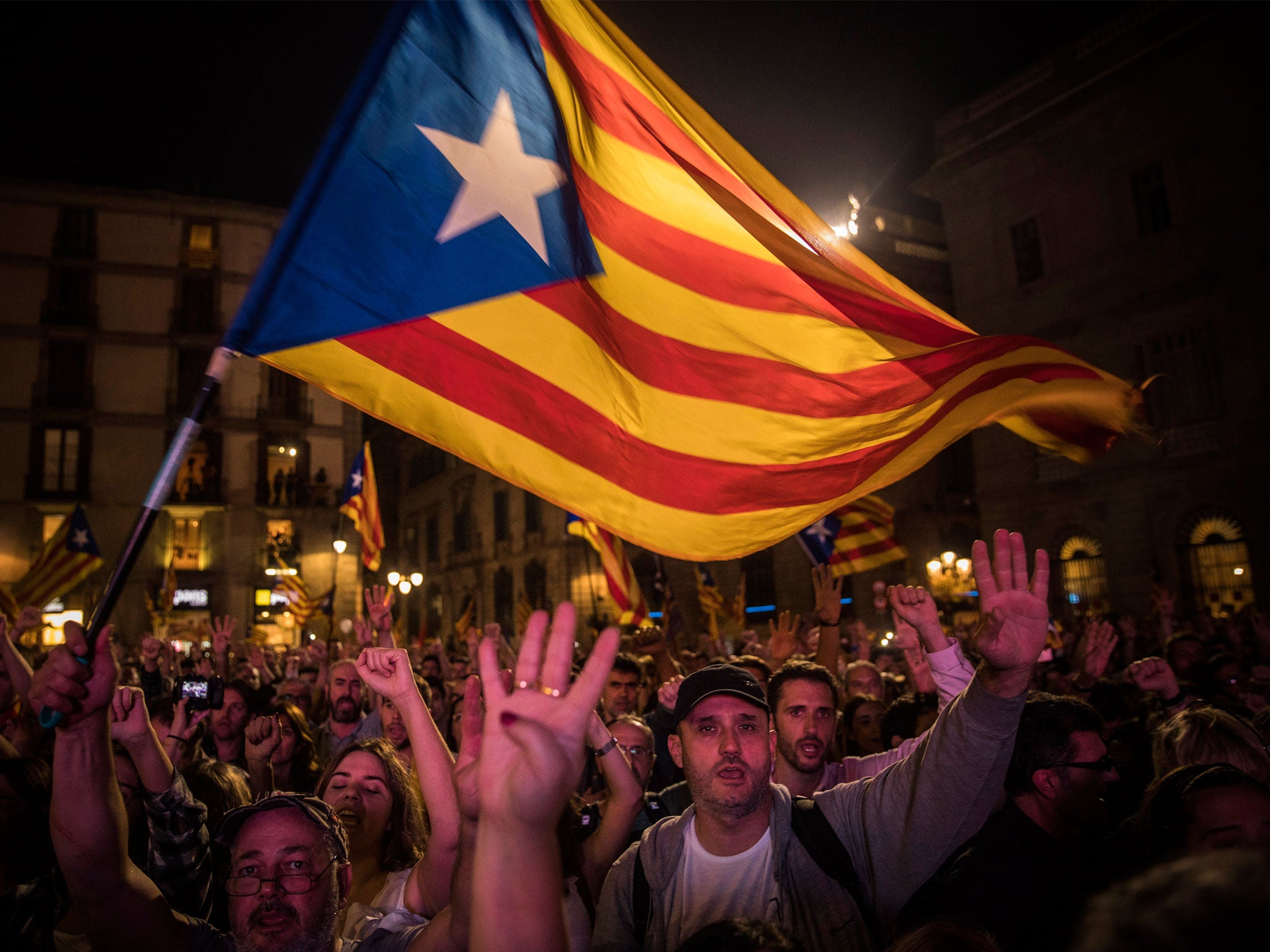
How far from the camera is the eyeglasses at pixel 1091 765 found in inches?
113

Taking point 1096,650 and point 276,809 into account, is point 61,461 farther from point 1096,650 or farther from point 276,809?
point 1096,650

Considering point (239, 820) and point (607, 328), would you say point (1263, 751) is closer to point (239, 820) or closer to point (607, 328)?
point (607, 328)

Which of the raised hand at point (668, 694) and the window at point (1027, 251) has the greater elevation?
the window at point (1027, 251)

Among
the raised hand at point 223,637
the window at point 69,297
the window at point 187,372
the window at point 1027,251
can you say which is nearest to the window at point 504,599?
the window at point 187,372

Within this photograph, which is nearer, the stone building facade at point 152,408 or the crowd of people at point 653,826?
the crowd of people at point 653,826

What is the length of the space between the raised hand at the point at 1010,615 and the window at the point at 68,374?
125 ft

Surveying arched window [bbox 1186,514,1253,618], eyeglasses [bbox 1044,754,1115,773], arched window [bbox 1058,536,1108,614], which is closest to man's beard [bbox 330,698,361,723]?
eyeglasses [bbox 1044,754,1115,773]

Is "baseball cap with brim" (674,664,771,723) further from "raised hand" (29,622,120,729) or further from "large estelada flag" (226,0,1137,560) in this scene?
"raised hand" (29,622,120,729)

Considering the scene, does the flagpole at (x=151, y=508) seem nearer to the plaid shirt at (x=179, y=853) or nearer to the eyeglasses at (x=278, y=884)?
the eyeglasses at (x=278, y=884)

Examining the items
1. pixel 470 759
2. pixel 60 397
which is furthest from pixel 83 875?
pixel 60 397

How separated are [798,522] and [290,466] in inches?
1348

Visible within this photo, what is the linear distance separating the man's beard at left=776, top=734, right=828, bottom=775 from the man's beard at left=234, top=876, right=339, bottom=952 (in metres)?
2.02

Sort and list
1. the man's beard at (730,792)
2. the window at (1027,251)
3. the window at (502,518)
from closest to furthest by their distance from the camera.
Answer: the man's beard at (730,792)
the window at (1027,251)
the window at (502,518)

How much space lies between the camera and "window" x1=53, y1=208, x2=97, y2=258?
3312 cm
